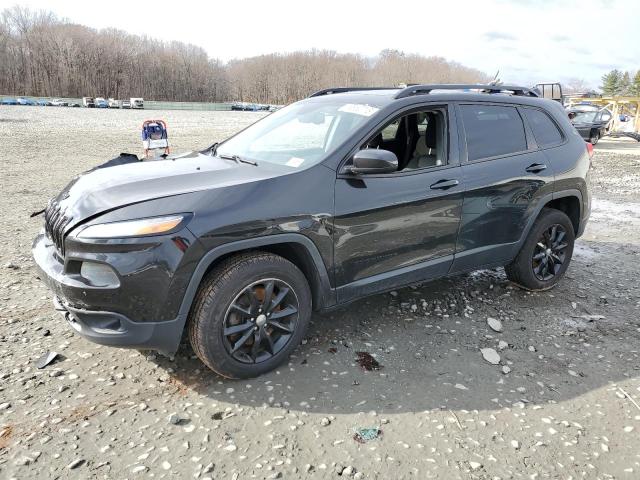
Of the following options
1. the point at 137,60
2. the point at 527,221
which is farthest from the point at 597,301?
the point at 137,60

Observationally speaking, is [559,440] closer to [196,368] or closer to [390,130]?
[196,368]

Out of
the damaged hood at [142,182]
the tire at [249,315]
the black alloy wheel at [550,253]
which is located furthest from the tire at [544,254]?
the damaged hood at [142,182]

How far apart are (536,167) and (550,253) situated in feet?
3.02

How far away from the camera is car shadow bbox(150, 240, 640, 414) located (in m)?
3.21

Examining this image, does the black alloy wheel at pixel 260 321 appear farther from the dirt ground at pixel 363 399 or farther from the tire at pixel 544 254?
the tire at pixel 544 254

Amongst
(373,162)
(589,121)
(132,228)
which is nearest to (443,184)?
(373,162)

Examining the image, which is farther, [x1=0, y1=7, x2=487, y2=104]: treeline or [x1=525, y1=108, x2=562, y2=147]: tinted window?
[x1=0, y1=7, x2=487, y2=104]: treeline

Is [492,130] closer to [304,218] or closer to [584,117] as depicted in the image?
[304,218]

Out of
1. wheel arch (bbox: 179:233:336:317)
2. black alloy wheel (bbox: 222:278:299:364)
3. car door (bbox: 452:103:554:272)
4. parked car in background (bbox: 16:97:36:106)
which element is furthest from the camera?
parked car in background (bbox: 16:97:36:106)

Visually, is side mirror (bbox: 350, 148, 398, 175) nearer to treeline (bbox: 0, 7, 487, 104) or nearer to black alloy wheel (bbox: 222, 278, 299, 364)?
black alloy wheel (bbox: 222, 278, 299, 364)

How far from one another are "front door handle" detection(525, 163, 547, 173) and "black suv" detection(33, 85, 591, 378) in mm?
41

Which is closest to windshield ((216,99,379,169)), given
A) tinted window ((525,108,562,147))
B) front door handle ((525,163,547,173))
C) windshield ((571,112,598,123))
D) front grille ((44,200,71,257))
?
front grille ((44,200,71,257))

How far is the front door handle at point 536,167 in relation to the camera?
4430 millimetres

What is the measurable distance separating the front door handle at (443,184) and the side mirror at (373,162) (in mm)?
587
